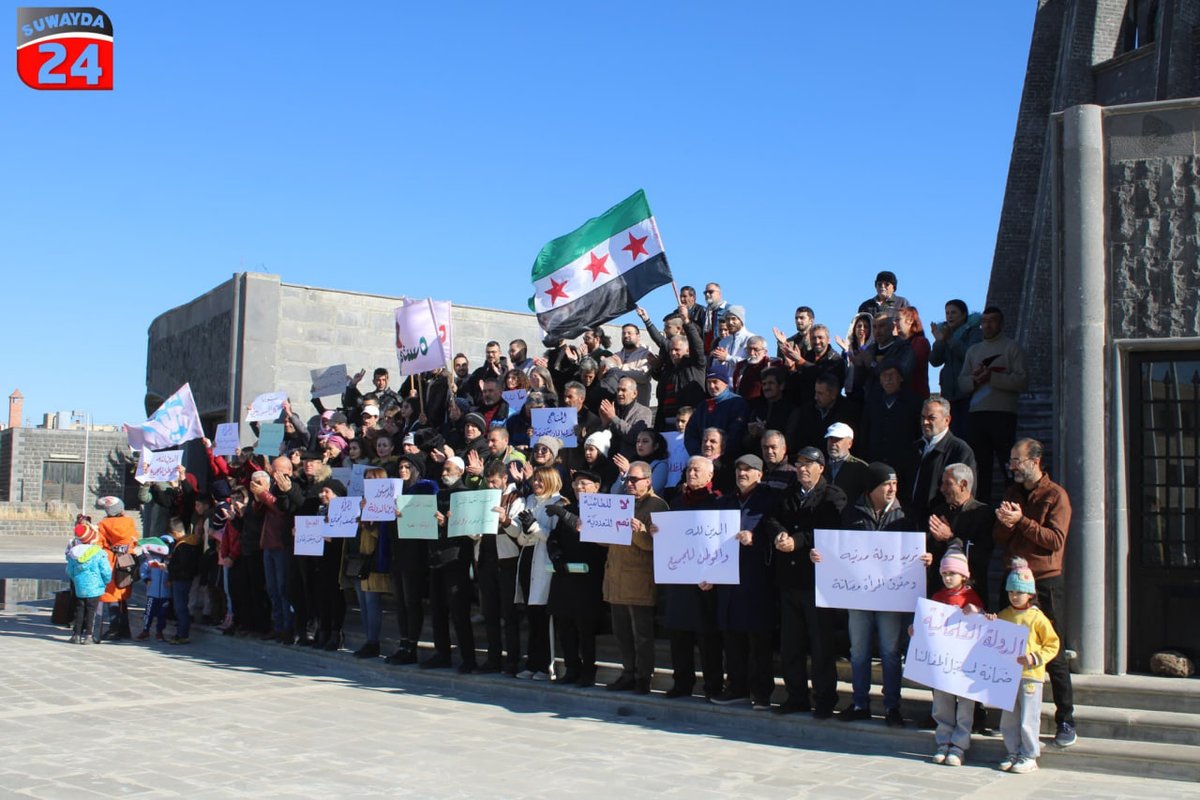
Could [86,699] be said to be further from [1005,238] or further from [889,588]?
[1005,238]

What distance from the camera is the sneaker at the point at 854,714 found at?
9.08 meters

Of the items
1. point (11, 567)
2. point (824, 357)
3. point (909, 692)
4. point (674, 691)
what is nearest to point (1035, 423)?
point (824, 357)

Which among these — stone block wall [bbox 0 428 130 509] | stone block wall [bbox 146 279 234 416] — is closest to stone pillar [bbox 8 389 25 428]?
stone block wall [bbox 0 428 130 509]

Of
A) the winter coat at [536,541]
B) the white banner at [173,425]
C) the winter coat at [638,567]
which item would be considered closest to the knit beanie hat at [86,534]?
the white banner at [173,425]

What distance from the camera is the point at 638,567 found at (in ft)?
34.7

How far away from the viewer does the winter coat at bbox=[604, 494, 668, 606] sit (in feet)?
34.5

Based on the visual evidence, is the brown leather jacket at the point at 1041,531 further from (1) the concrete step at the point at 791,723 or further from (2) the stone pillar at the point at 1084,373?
(1) the concrete step at the point at 791,723

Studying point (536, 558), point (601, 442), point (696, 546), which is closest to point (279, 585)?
point (536, 558)

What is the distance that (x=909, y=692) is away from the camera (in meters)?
9.38

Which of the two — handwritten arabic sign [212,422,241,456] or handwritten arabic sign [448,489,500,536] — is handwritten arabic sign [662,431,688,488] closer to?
handwritten arabic sign [448,489,500,536]

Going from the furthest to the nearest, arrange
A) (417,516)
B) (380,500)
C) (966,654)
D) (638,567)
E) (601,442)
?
(380,500) → (417,516) → (601,442) → (638,567) → (966,654)

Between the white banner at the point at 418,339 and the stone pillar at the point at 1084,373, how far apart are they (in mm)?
8083

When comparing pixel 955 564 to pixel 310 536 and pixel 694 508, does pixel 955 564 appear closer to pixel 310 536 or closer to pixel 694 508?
pixel 694 508

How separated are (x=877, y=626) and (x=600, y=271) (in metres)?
6.95
